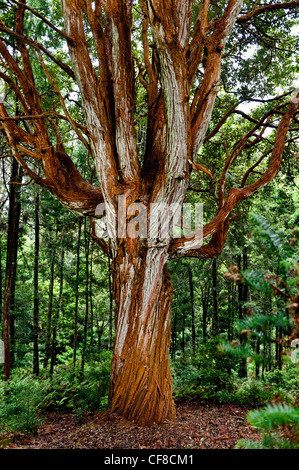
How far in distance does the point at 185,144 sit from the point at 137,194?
0.96 m

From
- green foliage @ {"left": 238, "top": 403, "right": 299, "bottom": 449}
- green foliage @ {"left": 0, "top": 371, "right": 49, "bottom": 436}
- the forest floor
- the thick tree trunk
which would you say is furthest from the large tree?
green foliage @ {"left": 238, "top": 403, "right": 299, "bottom": 449}

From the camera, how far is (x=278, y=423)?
154cm

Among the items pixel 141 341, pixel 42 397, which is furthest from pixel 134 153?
pixel 42 397

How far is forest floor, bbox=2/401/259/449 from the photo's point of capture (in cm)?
306

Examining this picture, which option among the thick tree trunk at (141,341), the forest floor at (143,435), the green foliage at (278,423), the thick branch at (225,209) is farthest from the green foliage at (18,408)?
the green foliage at (278,423)

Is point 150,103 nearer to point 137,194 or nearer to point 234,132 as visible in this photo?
point 137,194

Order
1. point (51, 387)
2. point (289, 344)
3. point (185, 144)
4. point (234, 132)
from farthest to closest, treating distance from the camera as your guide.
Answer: point (234, 132) → point (51, 387) → point (185, 144) → point (289, 344)

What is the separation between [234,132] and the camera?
25.0 feet

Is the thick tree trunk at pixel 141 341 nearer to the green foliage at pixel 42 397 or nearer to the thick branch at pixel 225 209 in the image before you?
the thick branch at pixel 225 209

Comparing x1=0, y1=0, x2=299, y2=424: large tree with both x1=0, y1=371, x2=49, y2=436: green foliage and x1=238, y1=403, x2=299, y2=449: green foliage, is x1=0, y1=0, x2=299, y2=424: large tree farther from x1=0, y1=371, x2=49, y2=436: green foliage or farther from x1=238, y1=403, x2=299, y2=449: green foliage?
x1=238, y1=403, x2=299, y2=449: green foliage

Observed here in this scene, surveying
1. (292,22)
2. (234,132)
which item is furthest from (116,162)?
(292,22)

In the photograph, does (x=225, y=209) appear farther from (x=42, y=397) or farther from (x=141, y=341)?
(x=42, y=397)

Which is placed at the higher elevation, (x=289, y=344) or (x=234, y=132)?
(x=234, y=132)

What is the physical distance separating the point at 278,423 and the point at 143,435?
2.34 meters
